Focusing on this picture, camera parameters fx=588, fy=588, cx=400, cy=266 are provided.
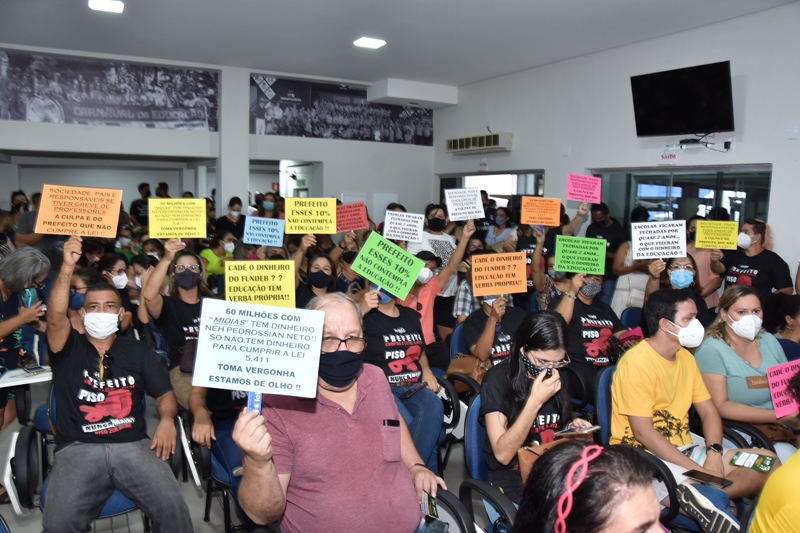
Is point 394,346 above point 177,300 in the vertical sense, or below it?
below

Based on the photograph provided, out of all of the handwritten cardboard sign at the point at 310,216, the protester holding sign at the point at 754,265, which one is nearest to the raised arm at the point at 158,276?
the handwritten cardboard sign at the point at 310,216

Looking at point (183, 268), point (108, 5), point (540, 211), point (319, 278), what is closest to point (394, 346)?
point (319, 278)

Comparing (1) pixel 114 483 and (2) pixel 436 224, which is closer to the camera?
(1) pixel 114 483

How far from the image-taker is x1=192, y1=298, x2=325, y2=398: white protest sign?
170 centimetres

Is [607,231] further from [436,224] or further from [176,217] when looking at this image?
[176,217]

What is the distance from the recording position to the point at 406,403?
361cm

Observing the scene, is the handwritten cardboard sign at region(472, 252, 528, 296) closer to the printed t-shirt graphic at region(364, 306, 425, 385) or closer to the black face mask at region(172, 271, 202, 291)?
the printed t-shirt graphic at region(364, 306, 425, 385)

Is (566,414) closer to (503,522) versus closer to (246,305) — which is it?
(503,522)

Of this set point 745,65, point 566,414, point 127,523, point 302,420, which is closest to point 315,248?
point 127,523

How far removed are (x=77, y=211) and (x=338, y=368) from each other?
2060mm

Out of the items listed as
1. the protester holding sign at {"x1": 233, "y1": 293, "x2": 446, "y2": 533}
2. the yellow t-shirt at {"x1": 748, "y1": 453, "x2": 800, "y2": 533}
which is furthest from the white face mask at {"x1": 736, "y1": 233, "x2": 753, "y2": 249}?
the protester holding sign at {"x1": 233, "y1": 293, "x2": 446, "y2": 533}

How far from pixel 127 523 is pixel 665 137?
749 centimetres

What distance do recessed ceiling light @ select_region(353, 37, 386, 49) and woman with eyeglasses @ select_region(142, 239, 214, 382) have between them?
536 cm

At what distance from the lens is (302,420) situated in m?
2.07
